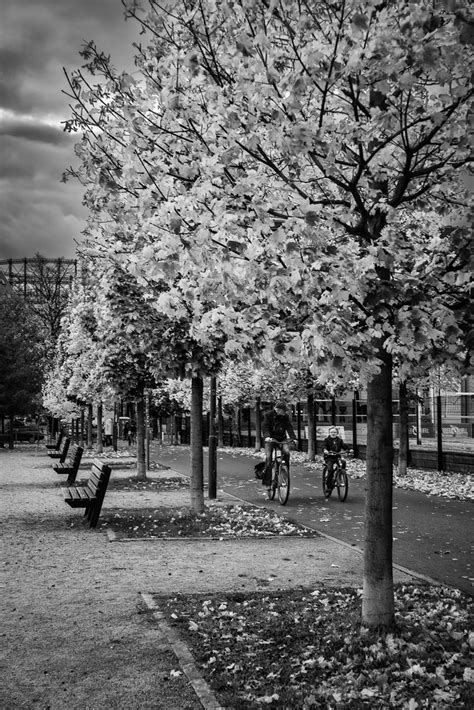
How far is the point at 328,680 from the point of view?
5.15 meters

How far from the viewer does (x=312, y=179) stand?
5.62 m

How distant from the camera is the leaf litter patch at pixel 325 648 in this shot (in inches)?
191

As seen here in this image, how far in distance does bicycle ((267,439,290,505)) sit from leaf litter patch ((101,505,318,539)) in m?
1.13

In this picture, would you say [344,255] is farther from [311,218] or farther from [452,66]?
[452,66]

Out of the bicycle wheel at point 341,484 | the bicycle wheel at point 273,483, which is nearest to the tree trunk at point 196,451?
the bicycle wheel at point 273,483

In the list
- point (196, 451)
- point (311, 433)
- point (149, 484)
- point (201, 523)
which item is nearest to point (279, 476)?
point (196, 451)

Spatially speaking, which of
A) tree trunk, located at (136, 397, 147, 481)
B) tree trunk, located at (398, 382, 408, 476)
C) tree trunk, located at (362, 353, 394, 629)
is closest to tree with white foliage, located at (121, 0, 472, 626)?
tree trunk, located at (362, 353, 394, 629)

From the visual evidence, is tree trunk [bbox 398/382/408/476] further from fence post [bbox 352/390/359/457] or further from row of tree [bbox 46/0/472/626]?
row of tree [bbox 46/0/472/626]

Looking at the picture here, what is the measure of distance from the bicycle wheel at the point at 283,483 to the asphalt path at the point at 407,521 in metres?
0.17

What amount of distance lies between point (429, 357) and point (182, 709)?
9.00ft

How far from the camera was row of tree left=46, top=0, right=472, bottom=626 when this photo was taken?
473cm

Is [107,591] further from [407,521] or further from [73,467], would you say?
[73,467]

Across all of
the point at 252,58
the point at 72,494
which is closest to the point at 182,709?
the point at 252,58

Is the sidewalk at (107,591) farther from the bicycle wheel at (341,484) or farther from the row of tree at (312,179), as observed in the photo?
the bicycle wheel at (341,484)
